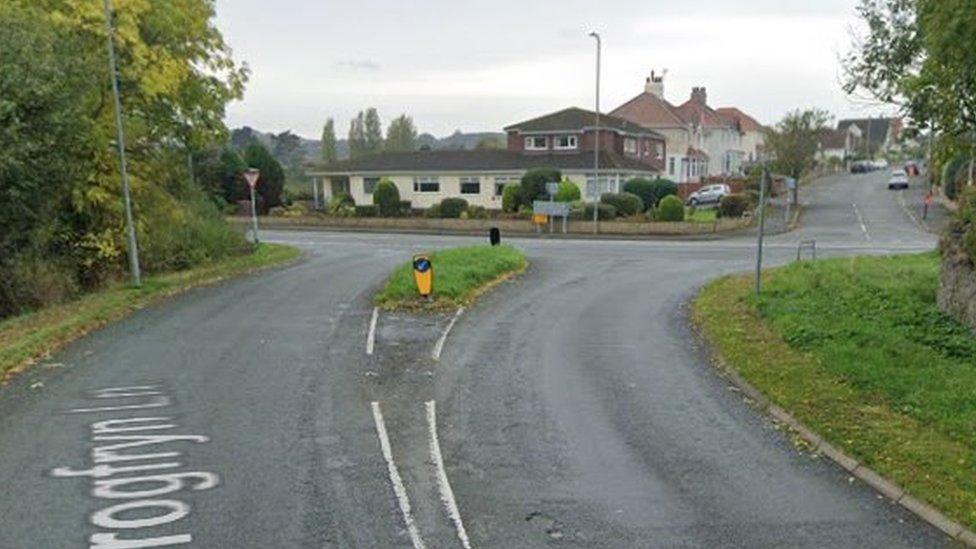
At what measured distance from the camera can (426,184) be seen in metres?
50.6

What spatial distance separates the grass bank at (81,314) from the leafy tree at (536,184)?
2187 centimetres

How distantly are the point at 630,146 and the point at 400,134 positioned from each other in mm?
46253

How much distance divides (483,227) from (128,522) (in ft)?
115

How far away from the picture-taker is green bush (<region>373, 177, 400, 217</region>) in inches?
1812

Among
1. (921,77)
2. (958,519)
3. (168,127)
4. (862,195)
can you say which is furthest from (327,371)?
(862,195)

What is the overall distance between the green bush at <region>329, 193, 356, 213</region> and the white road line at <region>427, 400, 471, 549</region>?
1582 inches

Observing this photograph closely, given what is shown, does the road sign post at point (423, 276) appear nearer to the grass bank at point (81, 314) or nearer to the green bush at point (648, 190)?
the grass bank at point (81, 314)

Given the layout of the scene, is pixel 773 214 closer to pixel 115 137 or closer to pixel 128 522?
pixel 115 137

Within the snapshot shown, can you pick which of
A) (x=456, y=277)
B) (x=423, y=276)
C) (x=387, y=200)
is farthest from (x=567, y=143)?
(x=423, y=276)

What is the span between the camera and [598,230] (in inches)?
1522

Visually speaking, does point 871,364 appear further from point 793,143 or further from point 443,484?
point 793,143

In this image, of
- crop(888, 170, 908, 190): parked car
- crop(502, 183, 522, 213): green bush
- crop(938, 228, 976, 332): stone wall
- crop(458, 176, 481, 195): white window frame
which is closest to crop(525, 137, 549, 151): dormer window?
crop(458, 176, 481, 195): white window frame

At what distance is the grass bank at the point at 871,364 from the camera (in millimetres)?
7463

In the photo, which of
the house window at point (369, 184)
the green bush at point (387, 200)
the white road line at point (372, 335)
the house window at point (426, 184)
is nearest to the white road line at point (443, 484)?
the white road line at point (372, 335)
